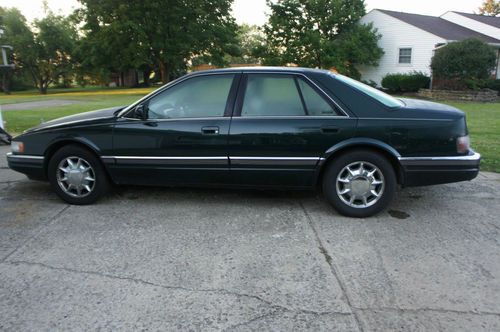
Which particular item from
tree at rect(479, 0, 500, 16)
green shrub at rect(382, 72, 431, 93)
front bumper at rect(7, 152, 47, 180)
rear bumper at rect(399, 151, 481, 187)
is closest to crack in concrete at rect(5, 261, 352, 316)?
front bumper at rect(7, 152, 47, 180)

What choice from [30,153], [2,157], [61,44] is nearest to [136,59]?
[61,44]

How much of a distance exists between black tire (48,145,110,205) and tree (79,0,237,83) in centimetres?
2883

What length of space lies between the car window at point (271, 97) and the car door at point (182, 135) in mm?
187

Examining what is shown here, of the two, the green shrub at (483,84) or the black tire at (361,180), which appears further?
the green shrub at (483,84)

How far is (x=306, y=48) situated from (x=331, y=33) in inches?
102

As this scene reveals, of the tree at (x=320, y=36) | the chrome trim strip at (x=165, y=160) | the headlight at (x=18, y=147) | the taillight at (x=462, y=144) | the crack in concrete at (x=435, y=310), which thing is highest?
the tree at (x=320, y=36)

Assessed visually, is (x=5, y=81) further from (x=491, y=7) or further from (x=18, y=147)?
(x=491, y=7)

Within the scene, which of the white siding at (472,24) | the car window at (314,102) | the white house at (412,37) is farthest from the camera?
the white siding at (472,24)

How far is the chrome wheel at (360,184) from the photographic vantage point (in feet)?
13.7

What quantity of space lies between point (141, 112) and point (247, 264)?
221 centimetres

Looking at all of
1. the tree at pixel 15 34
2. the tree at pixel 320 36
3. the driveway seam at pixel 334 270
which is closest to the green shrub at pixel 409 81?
the tree at pixel 320 36

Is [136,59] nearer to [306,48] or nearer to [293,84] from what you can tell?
[306,48]

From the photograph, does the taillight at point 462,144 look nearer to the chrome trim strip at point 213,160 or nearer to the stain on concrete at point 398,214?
the stain on concrete at point 398,214

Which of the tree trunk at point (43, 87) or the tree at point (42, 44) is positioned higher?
the tree at point (42, 44)
